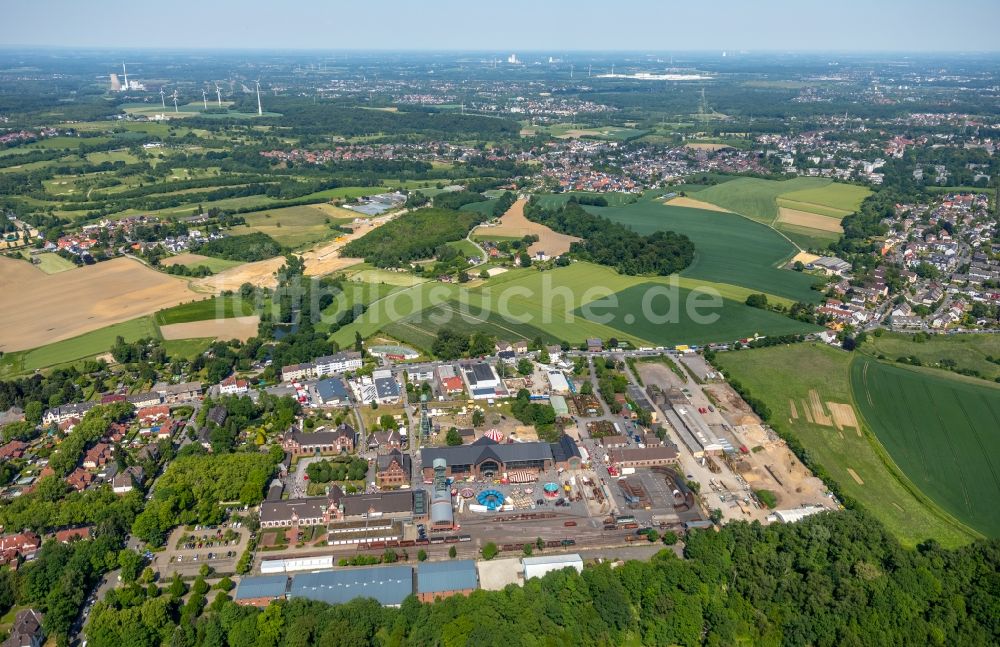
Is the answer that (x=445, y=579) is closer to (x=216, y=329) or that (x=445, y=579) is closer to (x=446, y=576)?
(x=446, y=576)

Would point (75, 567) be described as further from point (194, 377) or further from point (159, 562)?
point (194, 377)

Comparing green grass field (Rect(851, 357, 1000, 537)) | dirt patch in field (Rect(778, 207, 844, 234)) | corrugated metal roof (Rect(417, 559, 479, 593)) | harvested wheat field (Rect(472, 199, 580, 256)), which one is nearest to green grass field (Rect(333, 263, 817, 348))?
harvested wheat field (Rect(472, 199, 580, 256))

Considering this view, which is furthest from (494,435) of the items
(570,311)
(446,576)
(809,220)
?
(809,220)

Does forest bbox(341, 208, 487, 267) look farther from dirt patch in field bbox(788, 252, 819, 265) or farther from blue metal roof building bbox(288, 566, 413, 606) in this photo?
blue metal roof building bbox(288, 566, 413, 606)

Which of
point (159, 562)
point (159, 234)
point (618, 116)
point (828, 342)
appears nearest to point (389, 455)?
point (159, 562)

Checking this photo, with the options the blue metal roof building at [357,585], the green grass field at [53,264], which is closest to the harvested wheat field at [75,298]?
the green grass field at [53,264]

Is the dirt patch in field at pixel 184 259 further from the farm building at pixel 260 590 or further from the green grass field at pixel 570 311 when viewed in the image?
the farm building at pixel 260 590

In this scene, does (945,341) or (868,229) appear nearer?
(945,341)
